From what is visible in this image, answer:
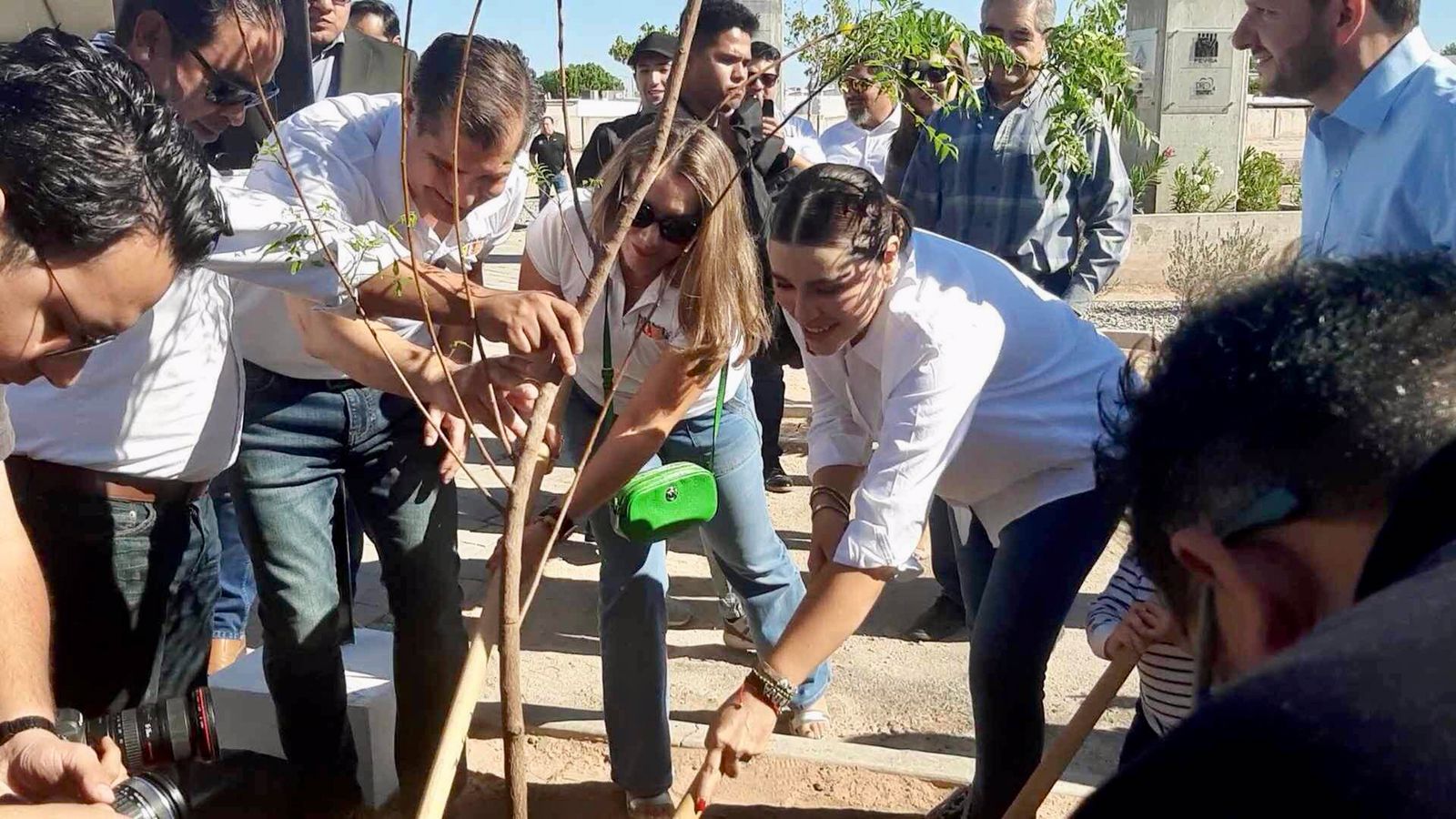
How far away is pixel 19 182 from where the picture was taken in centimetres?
148

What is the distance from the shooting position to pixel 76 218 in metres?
1.53

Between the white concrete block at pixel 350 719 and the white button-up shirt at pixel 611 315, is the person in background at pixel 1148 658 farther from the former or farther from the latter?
the white concrete block at pixel 350 719

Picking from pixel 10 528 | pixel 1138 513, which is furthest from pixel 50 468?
pixel 1138 513

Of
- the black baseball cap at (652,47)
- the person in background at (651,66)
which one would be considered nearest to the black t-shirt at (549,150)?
the person in background at (651,66)

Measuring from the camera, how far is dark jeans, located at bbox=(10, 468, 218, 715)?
232 cm

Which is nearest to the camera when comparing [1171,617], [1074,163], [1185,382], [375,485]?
[1185,382]

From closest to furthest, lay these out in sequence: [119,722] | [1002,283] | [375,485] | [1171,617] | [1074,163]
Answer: [1171,617] → [119,722] → [1002,283] → [375,485] → [1074,163]

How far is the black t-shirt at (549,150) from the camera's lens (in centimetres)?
270

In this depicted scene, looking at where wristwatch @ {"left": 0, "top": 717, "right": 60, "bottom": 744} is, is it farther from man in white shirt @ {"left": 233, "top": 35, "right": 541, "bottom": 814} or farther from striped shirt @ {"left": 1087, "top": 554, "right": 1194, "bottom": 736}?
striped shirt @ {"left": 1087, "top": 554, "right": 1194, "bottom": 736}

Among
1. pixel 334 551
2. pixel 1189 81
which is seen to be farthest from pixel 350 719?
pixel 1189 81

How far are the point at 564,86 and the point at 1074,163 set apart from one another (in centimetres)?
235

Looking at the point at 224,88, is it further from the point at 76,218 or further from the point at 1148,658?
the point at 1148,658

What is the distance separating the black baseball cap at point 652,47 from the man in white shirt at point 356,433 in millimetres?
2572

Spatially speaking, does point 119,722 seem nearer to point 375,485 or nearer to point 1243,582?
point 375,485
